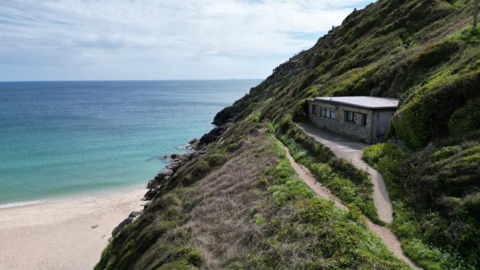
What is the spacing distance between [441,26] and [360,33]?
15.7 meters

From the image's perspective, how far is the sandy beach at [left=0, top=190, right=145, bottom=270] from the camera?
26750 mm

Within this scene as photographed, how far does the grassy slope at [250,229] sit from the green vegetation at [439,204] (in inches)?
55.6

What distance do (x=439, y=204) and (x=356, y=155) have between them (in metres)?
8.39

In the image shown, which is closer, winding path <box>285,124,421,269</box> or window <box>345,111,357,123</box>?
winding path <box>285,124,421,269</box>

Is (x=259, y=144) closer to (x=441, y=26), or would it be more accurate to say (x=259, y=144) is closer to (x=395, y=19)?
(x=441, y=26)

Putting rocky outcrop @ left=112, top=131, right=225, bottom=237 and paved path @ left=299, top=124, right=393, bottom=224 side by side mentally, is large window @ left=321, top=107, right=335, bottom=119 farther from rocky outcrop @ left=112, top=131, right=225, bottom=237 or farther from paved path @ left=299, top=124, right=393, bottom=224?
rocky outcrop @ left=112, top=131, right=225, bottom=237

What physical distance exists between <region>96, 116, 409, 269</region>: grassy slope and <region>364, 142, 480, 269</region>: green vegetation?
4.63ft

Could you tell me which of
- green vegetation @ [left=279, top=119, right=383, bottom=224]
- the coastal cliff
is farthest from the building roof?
green vegetation @ [left=279, top=119, right=383, bottom=224]

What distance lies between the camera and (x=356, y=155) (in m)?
21.0

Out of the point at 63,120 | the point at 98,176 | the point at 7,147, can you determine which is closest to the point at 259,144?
the point at 98,176

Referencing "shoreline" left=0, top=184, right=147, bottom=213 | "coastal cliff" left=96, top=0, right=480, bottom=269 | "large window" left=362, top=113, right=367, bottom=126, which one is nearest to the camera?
"coastal cliff" left=96, top=0, right=480, bottom=269

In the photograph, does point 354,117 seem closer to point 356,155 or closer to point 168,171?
point 356,155

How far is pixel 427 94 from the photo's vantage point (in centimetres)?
1877

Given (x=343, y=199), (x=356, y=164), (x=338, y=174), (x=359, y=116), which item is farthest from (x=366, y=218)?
(x=359, y=116)
